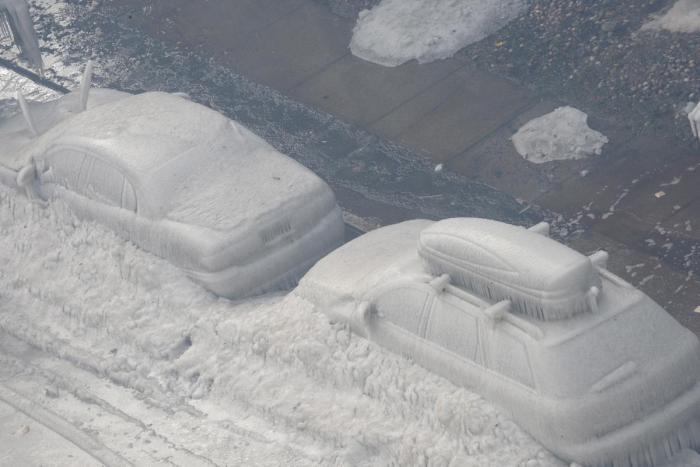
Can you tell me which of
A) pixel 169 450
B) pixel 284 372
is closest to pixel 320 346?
pixel 284 372

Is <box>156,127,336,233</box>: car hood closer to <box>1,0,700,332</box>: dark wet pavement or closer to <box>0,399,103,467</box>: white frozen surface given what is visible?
<box>1,0,700,332</box>: dark wet pavement

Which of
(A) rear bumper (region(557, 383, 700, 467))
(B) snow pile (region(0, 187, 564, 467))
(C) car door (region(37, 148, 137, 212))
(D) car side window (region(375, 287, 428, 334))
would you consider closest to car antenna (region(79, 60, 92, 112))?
(C) car door (region(37, 148, 137, 212))

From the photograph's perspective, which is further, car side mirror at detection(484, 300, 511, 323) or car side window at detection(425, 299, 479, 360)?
car side window at detection(425, 299, 479, 360)

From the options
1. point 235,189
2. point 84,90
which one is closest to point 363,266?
point 235,189

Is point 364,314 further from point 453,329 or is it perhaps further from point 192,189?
point 192,189

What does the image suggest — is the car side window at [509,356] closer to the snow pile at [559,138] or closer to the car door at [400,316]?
the car door at [400,316]

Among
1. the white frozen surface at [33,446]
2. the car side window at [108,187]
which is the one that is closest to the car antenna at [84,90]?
the car side window at [108,187]
